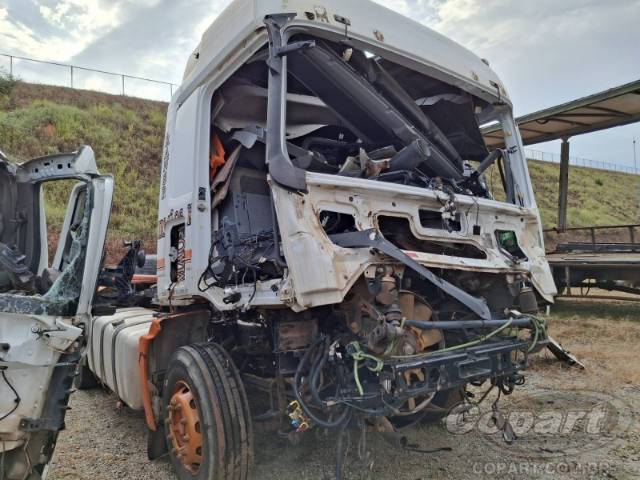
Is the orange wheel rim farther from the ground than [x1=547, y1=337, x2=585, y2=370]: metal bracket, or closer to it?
farther from the ground

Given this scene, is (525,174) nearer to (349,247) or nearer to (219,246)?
(349,247)

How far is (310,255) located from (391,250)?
0.44 meters

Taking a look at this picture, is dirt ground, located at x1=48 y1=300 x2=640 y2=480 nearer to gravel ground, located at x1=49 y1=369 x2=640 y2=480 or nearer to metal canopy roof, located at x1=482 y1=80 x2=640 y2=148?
gravel ground, located at x1=49 y1=369 x2=640 y2=480

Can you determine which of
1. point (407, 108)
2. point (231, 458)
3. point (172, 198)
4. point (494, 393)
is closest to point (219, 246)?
point (172, 198)

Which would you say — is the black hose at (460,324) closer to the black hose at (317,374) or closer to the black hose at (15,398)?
the black hose at (317,374)

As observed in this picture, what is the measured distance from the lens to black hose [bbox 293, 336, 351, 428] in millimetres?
2611

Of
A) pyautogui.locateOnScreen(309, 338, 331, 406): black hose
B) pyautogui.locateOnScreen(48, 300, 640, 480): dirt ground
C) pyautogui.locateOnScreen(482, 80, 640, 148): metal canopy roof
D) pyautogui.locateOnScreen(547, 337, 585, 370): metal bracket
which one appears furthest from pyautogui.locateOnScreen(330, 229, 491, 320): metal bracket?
pyautogui.locateOnScreen(482, 80, 640, 148): metal canopy roof

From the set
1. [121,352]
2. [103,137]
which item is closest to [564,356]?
[121,352]

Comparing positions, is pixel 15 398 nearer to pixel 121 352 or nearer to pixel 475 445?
pixel 121 352

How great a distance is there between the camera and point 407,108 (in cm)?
370

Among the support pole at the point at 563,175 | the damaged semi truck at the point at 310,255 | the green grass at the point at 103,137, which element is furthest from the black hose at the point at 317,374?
the green grass at the point at 103,137

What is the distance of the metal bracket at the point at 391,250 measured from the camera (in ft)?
8.39

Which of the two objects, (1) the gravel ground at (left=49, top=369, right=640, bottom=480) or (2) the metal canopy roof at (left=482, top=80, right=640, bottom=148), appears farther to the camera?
(2) the metal canopy roof at (left=482, top=80, right=640, bottom=148)

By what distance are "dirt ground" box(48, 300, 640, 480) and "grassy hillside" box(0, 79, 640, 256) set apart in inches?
419
